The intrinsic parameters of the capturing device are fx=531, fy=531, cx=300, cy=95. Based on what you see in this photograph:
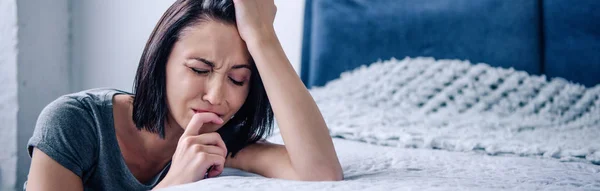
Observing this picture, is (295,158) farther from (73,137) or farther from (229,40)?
(73,137)

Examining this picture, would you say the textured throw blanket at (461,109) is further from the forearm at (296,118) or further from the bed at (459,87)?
the forearm at (296,118)

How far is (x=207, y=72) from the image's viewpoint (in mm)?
883

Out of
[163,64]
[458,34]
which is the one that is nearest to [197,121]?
[163,64]

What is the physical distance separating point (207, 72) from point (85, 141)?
225 mm

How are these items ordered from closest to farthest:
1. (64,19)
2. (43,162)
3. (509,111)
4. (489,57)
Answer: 1. (43,162)
2. (509,111)
3. (489,57)
4. (64,19)

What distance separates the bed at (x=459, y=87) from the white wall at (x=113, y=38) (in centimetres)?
33

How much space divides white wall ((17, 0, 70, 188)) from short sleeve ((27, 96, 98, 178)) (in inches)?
43.8

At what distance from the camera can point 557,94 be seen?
162cm

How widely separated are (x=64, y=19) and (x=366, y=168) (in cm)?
166

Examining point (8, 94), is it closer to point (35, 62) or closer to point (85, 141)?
point (35, 62)

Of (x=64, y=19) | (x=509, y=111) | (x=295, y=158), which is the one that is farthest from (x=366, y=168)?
(x=64, y=19)

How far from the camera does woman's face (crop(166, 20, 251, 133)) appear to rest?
0.87 m

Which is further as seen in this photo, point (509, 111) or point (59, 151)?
point (509, 111)

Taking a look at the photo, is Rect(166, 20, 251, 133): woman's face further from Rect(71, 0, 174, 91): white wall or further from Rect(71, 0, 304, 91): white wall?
Rect(71, 0, 174, 91): white wall
